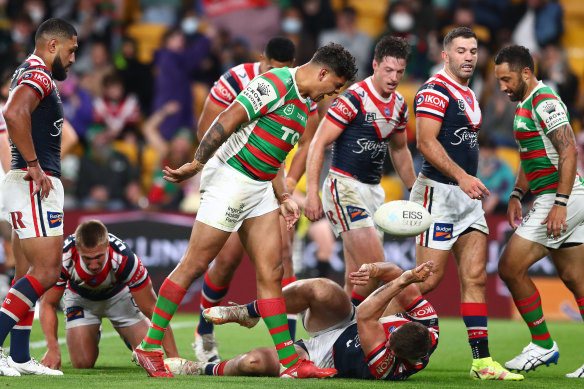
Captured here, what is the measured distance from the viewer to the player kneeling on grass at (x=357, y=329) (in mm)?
6602

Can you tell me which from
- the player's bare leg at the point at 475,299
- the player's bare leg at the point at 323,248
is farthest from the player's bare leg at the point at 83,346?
the player's bare leg at the point at 323,248

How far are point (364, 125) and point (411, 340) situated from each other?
249 cm

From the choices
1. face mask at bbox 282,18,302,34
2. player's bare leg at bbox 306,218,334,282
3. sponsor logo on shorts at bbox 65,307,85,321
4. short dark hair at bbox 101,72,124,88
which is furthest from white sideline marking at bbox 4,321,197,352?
face mask at bbox 282,18,302,34

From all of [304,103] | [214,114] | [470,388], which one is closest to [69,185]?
[214,114]

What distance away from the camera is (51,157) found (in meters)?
7.08

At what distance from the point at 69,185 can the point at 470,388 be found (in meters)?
10.0

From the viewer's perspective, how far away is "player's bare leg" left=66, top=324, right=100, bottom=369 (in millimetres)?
7910

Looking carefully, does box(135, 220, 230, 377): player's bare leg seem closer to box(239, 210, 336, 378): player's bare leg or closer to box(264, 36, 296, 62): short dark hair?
box(239, 210, 336, 378): player's bare leg

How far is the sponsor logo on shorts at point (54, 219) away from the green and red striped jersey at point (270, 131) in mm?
1307

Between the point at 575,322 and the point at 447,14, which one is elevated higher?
the point at 447,14

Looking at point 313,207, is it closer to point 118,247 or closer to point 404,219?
point 404,219

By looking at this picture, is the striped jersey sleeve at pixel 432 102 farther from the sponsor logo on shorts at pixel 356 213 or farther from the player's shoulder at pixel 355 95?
the sponsor logo on shorts at pixel 356 213

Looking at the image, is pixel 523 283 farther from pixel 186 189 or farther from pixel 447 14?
pixel 447 14

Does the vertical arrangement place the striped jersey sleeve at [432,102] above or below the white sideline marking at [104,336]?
above
